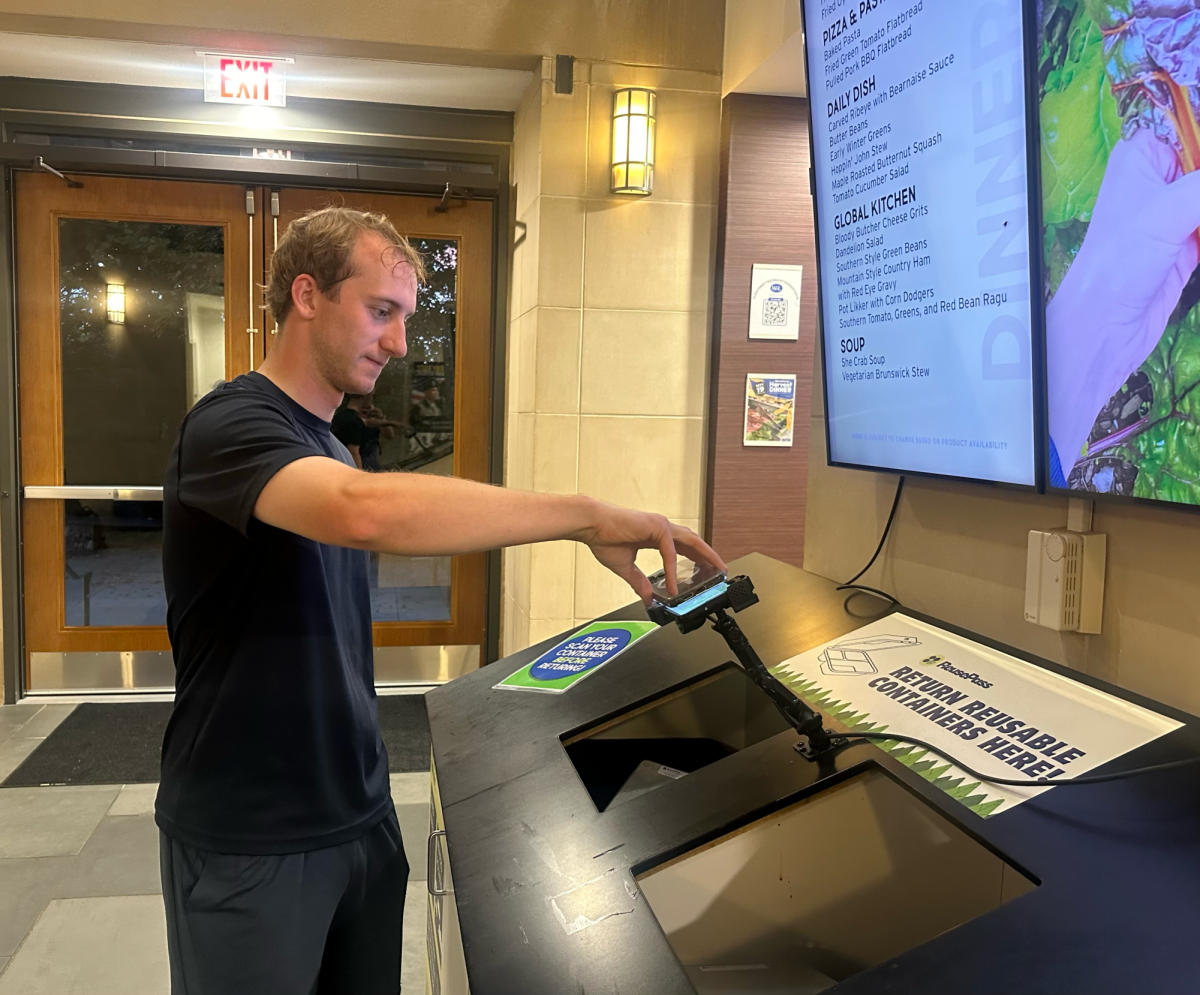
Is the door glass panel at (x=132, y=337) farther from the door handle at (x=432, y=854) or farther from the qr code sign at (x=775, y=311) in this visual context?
the door handle at (x=432, y=854)

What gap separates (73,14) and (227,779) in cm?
277

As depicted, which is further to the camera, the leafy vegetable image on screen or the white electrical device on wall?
the white electrical device on wall

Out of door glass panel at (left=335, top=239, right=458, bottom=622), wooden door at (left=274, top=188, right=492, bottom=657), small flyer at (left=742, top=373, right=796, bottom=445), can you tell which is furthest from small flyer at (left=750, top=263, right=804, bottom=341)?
door glass panel at (left=335, top=239, right=458, bottom=622)

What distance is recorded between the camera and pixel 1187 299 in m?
0.92

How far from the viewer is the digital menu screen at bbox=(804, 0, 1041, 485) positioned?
3.81 ft

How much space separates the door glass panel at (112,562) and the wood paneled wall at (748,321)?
2.43 metres

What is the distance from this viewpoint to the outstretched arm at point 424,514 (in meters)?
0.98

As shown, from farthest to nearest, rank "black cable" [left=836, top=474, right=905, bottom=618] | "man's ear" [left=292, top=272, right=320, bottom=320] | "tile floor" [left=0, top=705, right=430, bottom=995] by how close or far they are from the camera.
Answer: "tile floor" [left=0, top=705, right=430, bottom=995] < "black cable" [left=836, top=474, right=905, bottom=618] < "man's ear" [left=292, top=272, right=320, bottom=320]

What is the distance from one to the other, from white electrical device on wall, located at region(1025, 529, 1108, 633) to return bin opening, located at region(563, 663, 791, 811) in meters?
0.40

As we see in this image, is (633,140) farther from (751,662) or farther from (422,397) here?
(751,662)

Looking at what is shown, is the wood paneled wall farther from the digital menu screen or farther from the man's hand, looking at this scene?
the man's hand

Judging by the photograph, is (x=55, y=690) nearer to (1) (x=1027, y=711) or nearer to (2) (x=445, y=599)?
(2) (x=445, y=599)

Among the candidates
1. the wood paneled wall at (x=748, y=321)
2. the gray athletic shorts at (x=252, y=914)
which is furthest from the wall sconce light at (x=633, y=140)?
the gray athletic shorts at (x=252, y=914)

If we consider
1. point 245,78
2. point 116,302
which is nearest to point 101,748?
point 116,302
